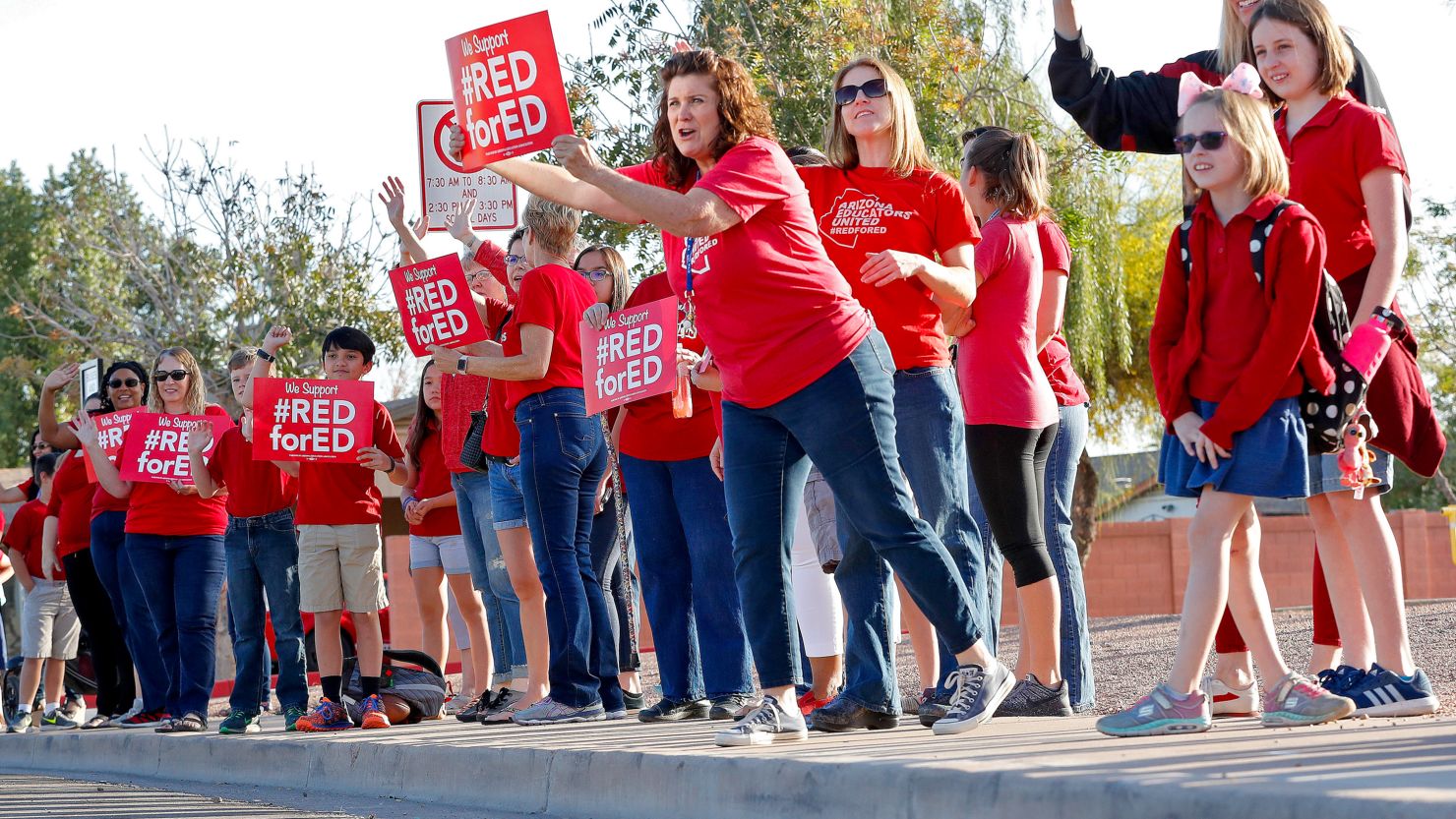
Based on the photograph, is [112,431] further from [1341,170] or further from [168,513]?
[1341,170]

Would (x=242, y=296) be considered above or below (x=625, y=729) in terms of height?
above

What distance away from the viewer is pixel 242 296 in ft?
82.5

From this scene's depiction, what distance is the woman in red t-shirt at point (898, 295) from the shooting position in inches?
215

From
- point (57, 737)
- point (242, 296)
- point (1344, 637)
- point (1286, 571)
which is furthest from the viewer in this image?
point (1286, 571)

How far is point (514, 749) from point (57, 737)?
194 inches

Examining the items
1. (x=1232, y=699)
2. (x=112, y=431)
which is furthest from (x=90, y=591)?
(x=1232, y=699)

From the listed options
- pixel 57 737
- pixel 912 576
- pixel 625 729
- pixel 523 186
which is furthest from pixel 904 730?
pixel 57 737

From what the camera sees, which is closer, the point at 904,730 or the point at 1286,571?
the point at 904,730

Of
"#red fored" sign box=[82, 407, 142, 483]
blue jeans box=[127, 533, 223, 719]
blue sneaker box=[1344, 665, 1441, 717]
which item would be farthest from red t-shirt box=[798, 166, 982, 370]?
"#red fored" sign box=[82, 407, 142, 483]

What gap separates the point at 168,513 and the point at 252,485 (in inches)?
35.8

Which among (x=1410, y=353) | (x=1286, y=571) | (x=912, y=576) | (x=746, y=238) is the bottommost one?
(x=1286, y=571)

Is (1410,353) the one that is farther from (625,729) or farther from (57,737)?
(57,737)

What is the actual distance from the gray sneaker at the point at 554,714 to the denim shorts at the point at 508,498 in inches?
33.3

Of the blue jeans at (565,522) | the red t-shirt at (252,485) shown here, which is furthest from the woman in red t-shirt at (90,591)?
the blue jeans at (565,522)
